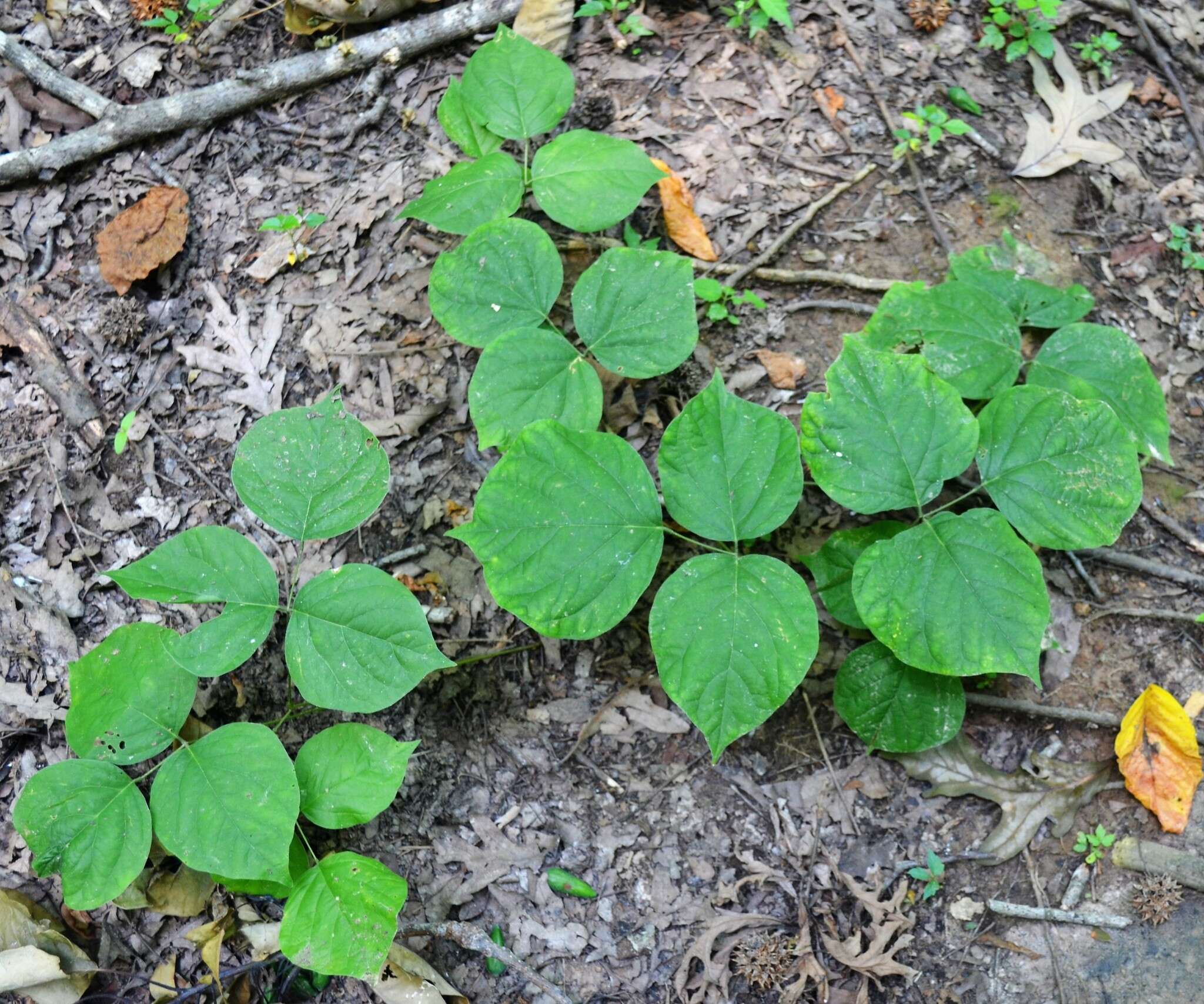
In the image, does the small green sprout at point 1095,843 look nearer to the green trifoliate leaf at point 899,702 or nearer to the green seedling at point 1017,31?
the green trifoliate leaf at point 899,702

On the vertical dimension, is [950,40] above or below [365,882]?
above

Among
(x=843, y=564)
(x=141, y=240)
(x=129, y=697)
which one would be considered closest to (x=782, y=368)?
(x=843, y=564)

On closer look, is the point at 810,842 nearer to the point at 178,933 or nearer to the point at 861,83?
the point at 178,933

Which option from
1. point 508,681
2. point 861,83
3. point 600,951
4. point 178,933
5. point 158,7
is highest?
point 158,7

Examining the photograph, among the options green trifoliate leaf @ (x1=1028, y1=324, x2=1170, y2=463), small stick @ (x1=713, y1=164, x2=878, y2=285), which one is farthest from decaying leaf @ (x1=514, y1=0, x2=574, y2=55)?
green trifoliate leaf @ (x1=1028, y1=324, x2=1170, y2=463)

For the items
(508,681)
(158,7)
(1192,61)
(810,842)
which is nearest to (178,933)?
(508,681)

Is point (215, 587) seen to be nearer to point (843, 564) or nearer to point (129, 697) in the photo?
point (129, 697)
